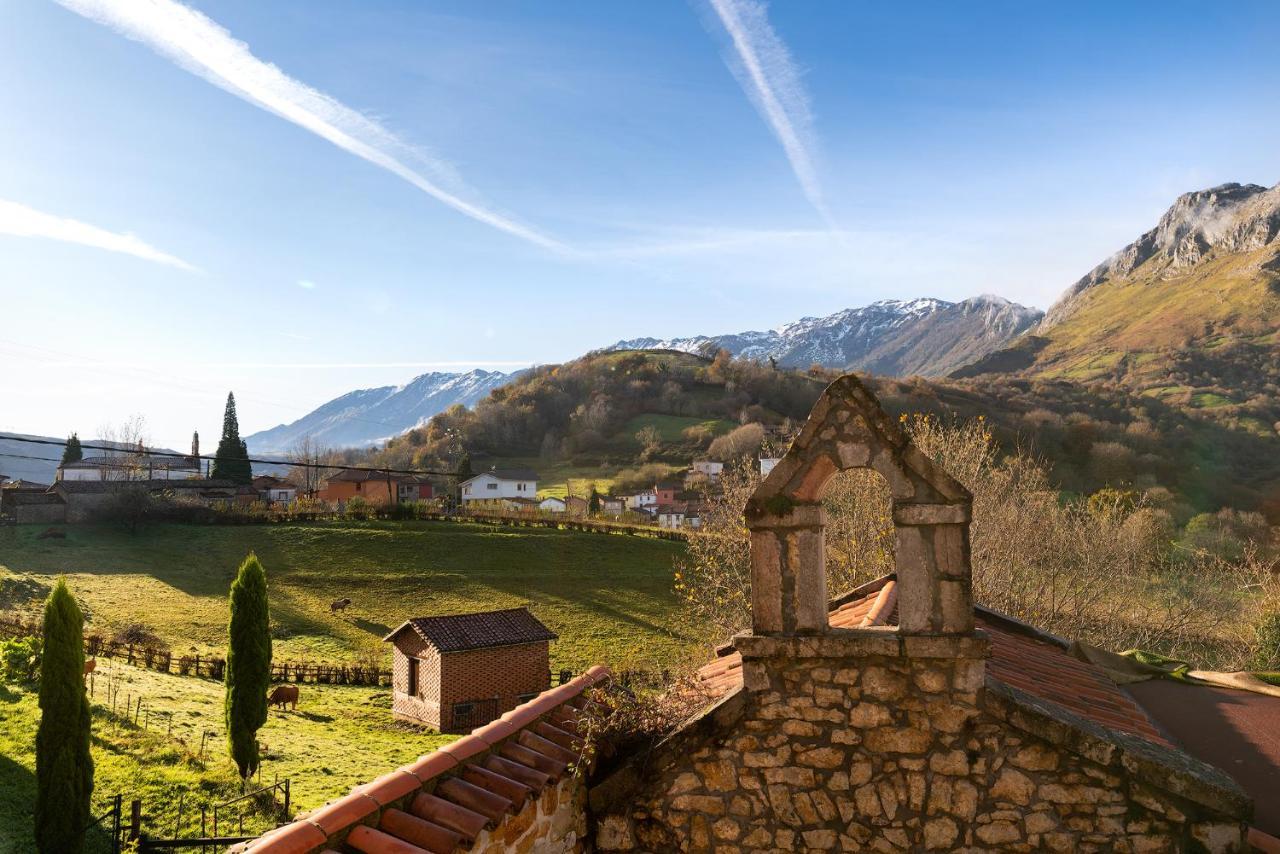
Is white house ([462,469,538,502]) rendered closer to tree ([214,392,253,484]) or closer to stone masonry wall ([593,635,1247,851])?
tree ([214,392,253,484])

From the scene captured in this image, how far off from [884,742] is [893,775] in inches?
7.2

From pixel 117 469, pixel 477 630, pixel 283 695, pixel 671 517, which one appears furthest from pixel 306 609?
→ pixel 117 469

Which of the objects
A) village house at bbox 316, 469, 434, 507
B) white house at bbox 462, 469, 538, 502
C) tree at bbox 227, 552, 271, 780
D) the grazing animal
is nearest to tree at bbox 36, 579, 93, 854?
tree at bbox 227, 552, 271, 780

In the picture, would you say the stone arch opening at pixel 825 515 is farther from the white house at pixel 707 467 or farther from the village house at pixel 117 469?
the village house at pixel 117 469

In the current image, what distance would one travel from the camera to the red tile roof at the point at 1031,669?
5.69 m

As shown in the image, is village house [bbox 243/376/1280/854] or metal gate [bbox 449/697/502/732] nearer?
village house [bbox 243/376/1280/854]

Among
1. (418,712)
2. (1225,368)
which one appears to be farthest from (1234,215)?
(418,712)

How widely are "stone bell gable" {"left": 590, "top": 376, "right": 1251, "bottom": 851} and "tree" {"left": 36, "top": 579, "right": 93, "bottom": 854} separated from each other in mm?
13995

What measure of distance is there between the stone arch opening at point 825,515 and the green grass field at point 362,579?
1087 inches

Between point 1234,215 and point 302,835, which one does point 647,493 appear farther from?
point 1234,215

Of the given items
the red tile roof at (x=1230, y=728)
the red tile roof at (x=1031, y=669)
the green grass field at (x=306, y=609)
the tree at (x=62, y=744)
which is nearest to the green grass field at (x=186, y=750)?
the green grass field at (x=306, y=609)

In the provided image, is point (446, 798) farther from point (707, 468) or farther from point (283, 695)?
point (707, 468)

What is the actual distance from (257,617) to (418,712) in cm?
863

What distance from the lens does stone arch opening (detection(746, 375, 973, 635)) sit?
177 inches
